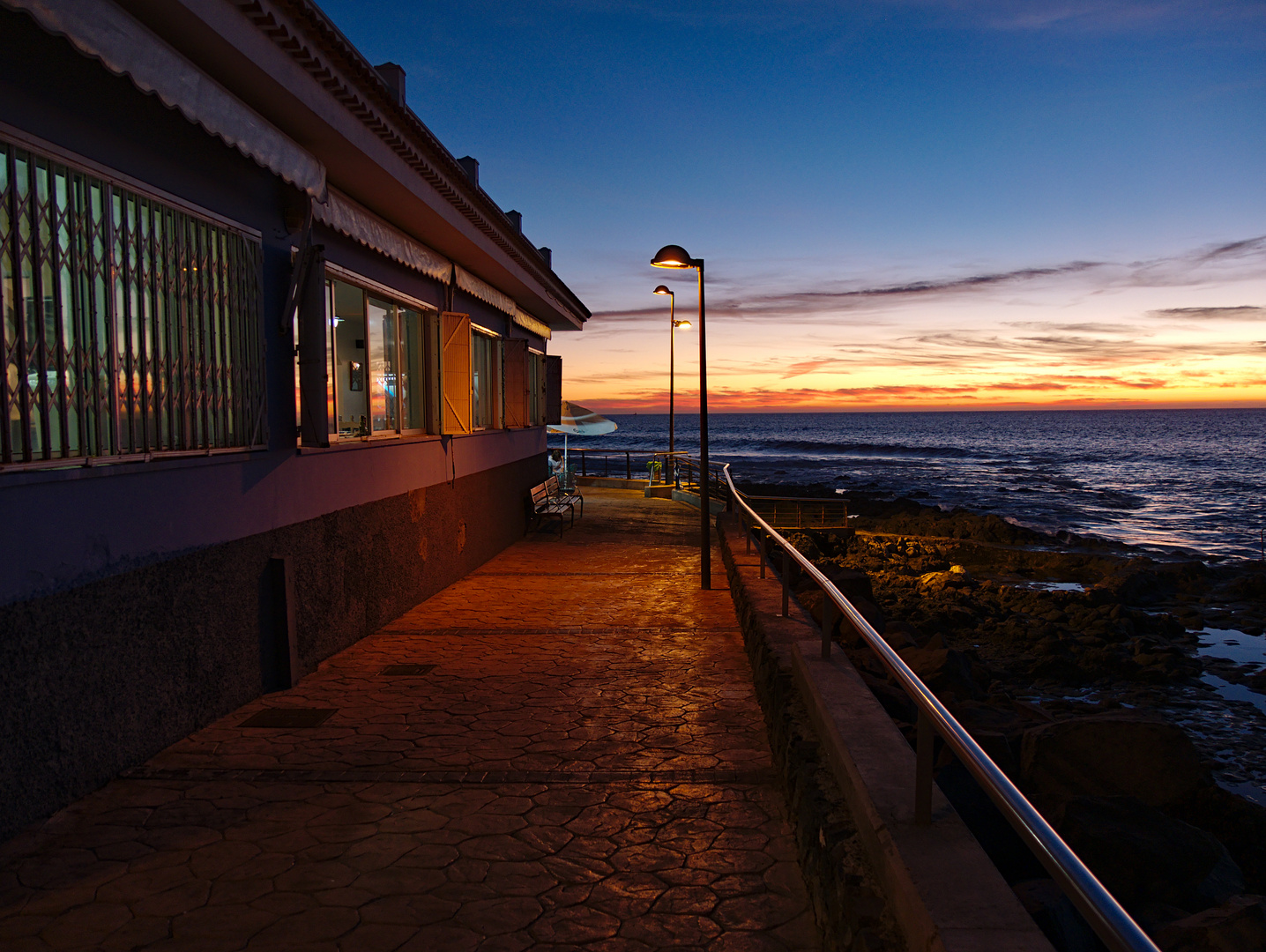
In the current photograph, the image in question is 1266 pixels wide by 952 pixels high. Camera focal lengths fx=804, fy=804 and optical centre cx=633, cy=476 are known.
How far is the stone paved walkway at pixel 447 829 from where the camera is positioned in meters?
2.82

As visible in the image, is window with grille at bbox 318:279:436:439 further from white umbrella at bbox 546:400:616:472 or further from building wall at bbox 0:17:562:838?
white umbrella at bbox 546:400:616:472

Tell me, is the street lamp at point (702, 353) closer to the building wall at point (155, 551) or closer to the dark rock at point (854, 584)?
the dark rock at point (854, 584)

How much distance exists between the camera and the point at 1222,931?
126 inches

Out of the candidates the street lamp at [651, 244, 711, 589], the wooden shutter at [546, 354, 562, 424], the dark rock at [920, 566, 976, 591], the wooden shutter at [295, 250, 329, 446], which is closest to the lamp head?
the street lamp at [651, 244, 711, 589]

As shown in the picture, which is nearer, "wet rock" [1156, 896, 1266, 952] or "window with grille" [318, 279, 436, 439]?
"wet rock" [1156, 896, 1266, 952]

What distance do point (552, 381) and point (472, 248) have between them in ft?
21.1

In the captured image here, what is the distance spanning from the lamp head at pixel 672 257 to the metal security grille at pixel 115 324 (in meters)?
4.78

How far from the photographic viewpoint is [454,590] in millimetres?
8969

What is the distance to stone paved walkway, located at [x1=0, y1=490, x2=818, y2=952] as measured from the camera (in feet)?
9.26

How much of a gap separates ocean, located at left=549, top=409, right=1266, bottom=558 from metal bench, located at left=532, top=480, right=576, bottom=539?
20.0m

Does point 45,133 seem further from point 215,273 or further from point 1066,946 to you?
point 1066,946

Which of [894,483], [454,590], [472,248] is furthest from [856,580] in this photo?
[894,483]

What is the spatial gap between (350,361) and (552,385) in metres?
7.31

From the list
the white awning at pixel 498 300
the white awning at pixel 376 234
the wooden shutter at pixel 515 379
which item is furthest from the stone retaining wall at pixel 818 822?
the wooden shutter at pixel 515 379
